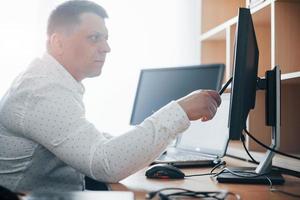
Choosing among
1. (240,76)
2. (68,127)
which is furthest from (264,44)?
(68,127)

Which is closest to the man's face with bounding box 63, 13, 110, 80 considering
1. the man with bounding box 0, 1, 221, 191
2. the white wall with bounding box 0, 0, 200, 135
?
the man with bounding box 0, 1, 221, 191

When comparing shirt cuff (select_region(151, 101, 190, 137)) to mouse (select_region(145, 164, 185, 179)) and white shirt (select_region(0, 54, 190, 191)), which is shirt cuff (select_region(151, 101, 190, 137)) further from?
mouse (select_region(145, 164, 185, 179))

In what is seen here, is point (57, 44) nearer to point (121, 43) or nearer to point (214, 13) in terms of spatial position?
point (121, 43)

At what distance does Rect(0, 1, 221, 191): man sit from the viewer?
116 centimetres

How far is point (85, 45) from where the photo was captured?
1523 mm

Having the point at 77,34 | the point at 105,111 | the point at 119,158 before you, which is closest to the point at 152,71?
the point at 105,111

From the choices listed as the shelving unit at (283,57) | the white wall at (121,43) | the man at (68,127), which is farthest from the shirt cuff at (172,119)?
the white wall at (121,43)

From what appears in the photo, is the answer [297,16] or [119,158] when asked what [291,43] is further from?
[119,158]

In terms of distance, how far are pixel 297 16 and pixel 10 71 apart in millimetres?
1631

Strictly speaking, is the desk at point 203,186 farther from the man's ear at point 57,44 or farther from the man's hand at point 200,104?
the man's ear at point 57,44

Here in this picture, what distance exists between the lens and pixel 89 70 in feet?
5.09

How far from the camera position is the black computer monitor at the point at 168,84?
5.98 feet

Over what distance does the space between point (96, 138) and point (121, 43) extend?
4.86 feet

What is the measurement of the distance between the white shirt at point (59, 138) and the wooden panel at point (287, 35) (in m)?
0.55
